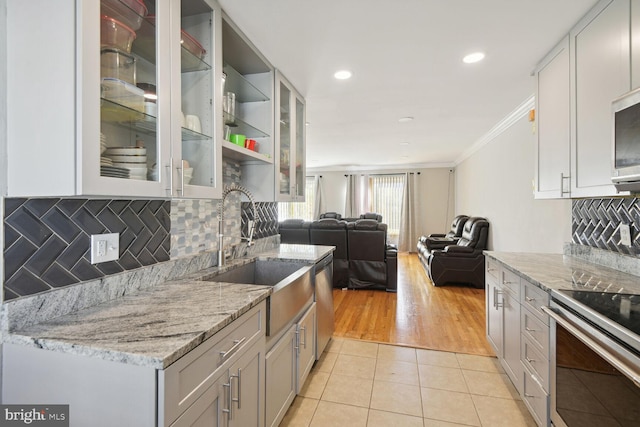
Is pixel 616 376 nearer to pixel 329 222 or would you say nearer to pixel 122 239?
pixel 122 239

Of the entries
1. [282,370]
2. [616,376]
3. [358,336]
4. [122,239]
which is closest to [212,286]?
[122,239]

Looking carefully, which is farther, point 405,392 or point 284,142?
point 284,142

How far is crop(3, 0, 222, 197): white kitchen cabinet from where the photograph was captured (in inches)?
34.7

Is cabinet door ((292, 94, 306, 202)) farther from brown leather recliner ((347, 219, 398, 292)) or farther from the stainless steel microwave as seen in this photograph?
the stainless steel microwave

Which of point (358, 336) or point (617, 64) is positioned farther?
point (358, 336)

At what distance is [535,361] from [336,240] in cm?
310

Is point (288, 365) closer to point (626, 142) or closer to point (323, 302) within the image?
point (323, 302)

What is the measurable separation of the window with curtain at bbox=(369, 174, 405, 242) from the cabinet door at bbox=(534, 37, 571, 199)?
249 inches

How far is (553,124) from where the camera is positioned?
209 centimetres

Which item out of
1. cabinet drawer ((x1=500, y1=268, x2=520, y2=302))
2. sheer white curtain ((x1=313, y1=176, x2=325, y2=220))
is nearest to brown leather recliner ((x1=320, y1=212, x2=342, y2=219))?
sheer white curtain ((x1=313, y1=176, x2=325, y2=220))

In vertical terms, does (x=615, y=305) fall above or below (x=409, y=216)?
below

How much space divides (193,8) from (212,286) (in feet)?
4.60

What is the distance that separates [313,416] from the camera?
1807mm

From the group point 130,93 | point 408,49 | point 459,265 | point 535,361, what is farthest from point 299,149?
point 459,265
